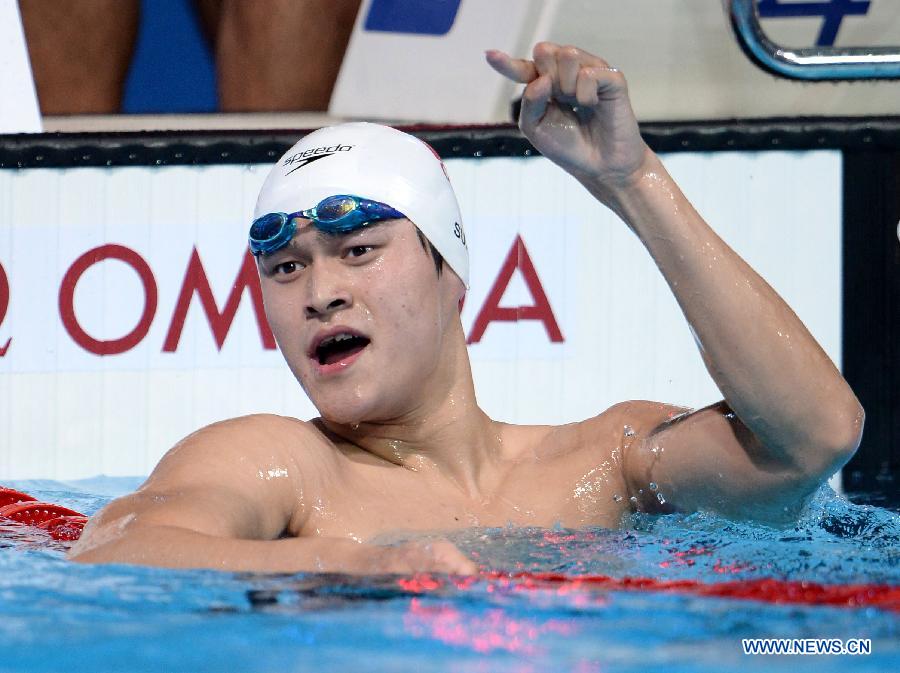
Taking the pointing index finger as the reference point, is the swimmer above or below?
below

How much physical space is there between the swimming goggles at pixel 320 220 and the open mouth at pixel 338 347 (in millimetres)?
154

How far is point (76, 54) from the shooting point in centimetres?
339

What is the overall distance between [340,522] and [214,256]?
1.49m

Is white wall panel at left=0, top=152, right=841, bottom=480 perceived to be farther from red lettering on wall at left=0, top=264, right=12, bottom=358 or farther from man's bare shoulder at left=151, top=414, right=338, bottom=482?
man's bare shoulder at left=151, top=414, right=338, bottom=482

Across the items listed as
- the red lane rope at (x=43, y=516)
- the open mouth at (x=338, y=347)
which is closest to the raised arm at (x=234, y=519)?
the open mouth at (x=338, y=347)

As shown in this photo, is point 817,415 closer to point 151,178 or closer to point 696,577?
point 696,577

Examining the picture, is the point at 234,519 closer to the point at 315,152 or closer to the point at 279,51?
the point at 315,152

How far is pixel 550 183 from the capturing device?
10.1 feet

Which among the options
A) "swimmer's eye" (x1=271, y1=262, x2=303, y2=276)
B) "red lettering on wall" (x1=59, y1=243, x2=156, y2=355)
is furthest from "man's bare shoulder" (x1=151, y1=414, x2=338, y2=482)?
"red lettering on wall" (x1=59, y1=243, x2=156, y2=355)

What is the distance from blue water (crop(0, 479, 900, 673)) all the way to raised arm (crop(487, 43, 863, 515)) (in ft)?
0.72

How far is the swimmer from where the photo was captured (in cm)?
167

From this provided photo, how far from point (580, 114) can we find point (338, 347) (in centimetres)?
50

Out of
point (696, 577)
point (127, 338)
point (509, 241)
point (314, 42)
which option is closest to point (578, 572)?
point (696, 577)

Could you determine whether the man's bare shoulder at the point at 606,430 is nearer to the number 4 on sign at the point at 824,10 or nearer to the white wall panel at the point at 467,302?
the white wall panel at the point at 467,302
